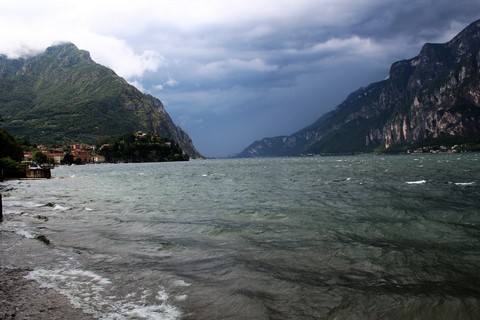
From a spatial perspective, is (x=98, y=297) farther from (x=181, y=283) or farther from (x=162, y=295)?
(x=181, y=283)

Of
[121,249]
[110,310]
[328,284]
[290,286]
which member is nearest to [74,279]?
[110,310]

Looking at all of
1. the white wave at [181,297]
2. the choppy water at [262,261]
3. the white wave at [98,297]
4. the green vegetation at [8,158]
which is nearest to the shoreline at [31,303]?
the white wave at [98,297]

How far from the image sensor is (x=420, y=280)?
12.9 m

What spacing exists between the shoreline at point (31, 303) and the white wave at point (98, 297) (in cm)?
26

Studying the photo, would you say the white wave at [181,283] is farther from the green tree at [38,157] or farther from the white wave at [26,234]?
the green tree at [38,157]

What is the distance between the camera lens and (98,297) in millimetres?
11305

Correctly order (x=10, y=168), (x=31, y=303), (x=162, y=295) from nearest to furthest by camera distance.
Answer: (x=31, y=303) → (x=162, y=295) → (x=10, y=168)

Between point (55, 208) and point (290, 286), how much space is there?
3000 cm

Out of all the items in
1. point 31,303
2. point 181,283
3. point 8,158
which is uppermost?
point 8,158

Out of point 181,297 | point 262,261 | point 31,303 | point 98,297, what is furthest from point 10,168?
point 181,297

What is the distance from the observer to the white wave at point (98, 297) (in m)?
10.0

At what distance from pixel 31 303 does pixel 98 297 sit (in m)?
1.81

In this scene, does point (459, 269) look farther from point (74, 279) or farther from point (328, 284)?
point (74, 279)

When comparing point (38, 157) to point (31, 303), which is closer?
point (31, 303)
